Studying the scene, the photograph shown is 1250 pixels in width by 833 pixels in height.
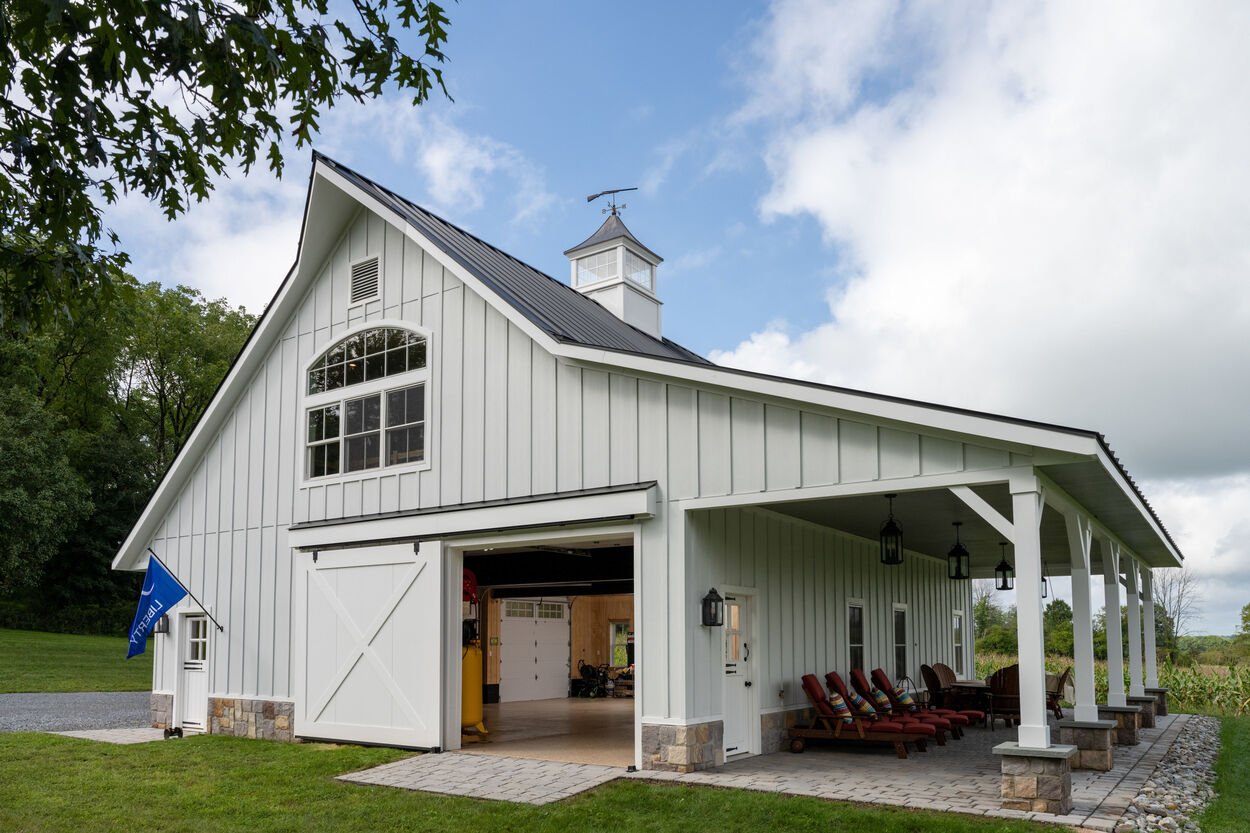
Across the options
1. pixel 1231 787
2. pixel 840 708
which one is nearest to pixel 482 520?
pixel 840 708

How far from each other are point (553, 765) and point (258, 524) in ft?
19.4

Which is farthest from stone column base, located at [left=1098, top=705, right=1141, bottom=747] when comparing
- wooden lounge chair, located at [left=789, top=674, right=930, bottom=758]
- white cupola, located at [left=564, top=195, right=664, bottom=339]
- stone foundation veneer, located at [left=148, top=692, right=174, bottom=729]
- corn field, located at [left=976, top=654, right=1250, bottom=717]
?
stone foundation veneer, located at [left=148, top=692, right=174, bottom=729]

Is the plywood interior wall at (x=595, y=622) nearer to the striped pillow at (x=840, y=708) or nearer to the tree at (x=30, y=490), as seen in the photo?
the striped pillow at (x=840, y=708)

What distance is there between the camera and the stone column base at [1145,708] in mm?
15078

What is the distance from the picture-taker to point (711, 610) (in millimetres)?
10188

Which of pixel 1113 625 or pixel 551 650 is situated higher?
pixel 1113 625

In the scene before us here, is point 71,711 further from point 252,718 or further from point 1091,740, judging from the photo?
A: point 1091,740

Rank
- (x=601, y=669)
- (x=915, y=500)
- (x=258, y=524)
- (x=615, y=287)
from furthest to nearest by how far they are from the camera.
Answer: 1. (x=601, y=669)
2. (x=615, y=287)
3. (x=258, y=524)
4. (x=915, y=500)

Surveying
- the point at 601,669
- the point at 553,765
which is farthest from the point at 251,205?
the point at 553,765

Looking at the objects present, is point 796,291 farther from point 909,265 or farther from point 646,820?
point 646,820

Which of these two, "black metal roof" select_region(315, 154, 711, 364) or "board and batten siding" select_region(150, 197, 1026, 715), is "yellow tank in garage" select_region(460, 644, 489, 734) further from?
"black metal roof" select_region(315, 154, 711, 364)

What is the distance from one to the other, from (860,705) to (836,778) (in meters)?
2.74

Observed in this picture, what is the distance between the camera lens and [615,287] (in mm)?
18266

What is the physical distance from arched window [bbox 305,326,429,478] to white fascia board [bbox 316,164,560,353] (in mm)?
1121
